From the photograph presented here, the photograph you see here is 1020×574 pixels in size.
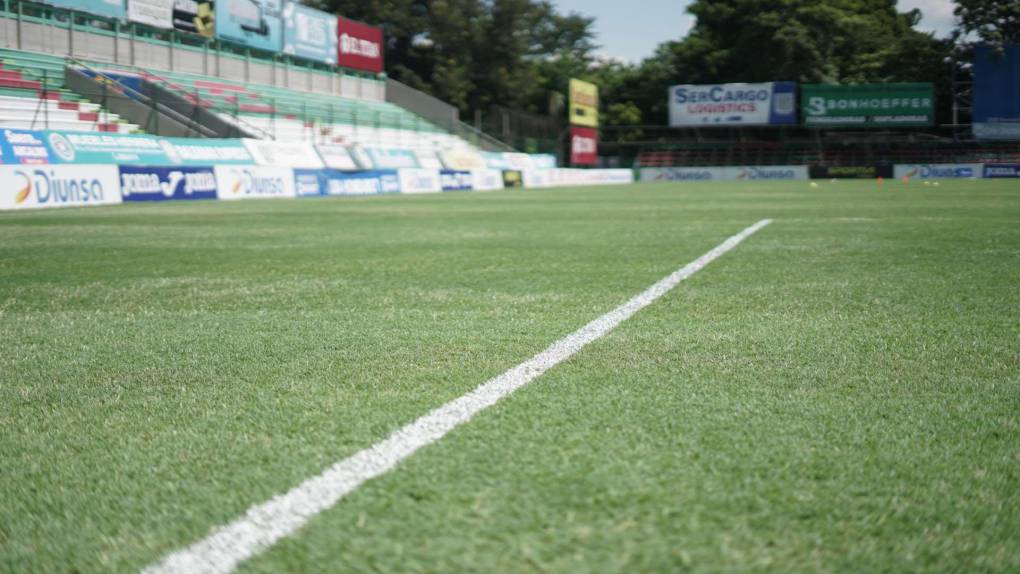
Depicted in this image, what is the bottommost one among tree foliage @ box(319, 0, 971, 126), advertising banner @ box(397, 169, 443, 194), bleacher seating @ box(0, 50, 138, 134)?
advertising banner @ box(397, 169, 443, 194)

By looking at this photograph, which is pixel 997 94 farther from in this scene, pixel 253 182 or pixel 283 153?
pixel 253 182

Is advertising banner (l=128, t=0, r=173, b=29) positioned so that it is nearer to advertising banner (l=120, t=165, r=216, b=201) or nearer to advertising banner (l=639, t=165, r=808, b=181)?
advertising banner (l=120, t=165, r=216, b=201)

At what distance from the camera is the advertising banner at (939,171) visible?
50.2m

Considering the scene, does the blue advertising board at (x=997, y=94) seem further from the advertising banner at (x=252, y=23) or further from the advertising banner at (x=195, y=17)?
the advertising banner at (x=195, y=17)

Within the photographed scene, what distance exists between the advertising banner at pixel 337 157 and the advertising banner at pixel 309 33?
1171 cm

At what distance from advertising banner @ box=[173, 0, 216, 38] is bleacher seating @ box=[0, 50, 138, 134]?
26.7 feet

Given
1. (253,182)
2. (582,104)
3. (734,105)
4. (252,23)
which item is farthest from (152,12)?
(734,105)

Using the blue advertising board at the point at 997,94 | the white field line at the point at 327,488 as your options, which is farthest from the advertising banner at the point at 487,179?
the blue advertising board at the point at 997,94

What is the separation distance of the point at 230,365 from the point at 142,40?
3362cm

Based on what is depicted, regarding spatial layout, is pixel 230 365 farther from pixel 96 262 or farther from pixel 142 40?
pixel 142 40

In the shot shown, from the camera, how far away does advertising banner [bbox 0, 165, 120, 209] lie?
16.8 metres

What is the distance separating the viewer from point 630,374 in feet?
11.0

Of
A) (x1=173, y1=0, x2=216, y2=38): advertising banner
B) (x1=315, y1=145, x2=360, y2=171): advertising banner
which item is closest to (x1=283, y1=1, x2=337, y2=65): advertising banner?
(x1=173, y1=0, x2=216, y2=38): advertising banner

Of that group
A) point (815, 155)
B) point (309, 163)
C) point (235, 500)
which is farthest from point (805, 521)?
point (815, 155)
